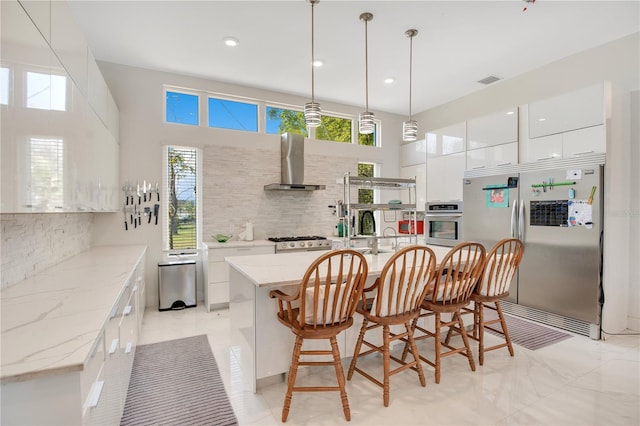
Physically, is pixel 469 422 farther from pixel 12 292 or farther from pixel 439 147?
pixel 439 147

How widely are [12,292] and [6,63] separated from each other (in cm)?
124

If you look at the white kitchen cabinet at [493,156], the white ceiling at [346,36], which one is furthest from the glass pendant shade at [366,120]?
the white kitchen cabinet at [493,156]

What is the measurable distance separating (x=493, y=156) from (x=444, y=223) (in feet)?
3.78

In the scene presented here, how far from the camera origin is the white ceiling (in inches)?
119

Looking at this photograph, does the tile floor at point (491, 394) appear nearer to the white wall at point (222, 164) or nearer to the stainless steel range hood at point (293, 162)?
the white wall at point (222, 164)

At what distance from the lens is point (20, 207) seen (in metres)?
1.37

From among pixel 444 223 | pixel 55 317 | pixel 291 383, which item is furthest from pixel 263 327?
pixel 444 223

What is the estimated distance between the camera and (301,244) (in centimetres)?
456

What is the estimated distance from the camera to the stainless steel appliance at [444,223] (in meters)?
4.70

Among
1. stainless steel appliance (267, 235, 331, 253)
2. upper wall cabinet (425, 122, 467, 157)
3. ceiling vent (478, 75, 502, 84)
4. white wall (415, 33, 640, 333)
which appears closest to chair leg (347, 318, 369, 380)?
stainless steel appliance (267, 235, 331, 253)

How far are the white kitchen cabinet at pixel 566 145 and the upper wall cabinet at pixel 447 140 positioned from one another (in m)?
0.90

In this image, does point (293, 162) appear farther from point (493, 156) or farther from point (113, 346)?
point (113, 346)

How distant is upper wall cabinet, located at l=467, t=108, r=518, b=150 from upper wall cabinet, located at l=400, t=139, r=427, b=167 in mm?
1018

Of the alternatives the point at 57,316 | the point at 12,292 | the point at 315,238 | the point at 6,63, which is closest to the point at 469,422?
the point at 57,316
